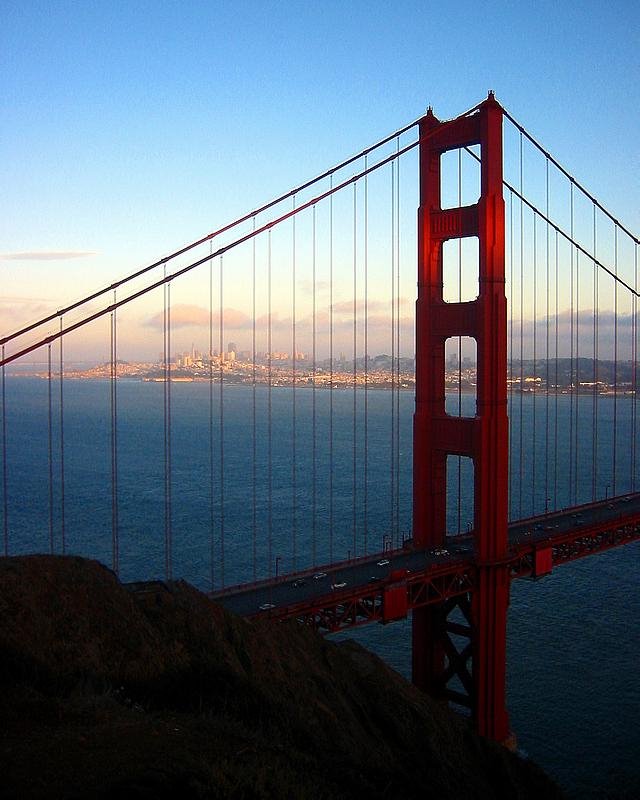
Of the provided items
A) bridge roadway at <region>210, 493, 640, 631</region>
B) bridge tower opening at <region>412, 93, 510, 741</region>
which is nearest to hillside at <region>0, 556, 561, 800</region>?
bridge roadway at <region>210, 493, 640, 631</region>

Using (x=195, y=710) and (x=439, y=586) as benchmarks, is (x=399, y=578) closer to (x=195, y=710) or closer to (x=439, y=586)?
(x=439, y=586)

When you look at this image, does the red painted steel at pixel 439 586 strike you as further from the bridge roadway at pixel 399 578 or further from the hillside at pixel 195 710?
the hillside at pixel 195 710

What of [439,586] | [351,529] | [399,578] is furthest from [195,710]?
[351,529]

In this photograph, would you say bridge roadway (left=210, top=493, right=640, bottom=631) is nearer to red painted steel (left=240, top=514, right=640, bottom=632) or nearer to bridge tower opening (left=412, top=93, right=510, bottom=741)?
red painted steel (left=240, top=514, right=640, bottom=632)

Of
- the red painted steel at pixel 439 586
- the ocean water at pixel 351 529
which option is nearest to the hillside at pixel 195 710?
the red painted steel at pixel 439 586

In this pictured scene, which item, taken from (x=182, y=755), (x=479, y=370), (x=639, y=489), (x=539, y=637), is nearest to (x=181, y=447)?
(x=639, y=489)

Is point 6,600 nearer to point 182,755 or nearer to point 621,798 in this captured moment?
point 182,755
